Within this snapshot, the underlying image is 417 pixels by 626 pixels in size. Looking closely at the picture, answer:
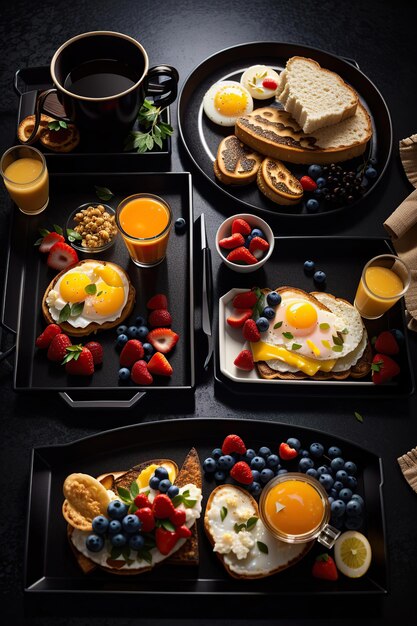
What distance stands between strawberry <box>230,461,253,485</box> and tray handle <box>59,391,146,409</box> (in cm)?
47

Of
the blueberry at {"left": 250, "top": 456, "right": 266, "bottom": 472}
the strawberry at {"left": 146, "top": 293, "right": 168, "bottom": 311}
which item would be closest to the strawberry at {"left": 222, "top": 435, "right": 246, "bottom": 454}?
A: the blueberry at {"left": 250, "top": 456, "right": 266, "bottom": 472}

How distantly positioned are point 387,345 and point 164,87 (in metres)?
1.52

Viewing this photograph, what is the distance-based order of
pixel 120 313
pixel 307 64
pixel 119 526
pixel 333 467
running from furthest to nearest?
pixel 307 64 < pixel 120 313 < pixel 333 467 < pixel 119 526

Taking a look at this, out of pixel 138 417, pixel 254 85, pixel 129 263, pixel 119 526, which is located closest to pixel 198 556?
pixel 119 526

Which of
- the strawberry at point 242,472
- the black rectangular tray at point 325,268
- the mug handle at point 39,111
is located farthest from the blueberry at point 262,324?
the mug handle at point 39,111

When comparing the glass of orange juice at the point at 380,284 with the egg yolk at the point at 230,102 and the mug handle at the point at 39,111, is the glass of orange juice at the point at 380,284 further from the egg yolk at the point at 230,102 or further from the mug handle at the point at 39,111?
the mug handle at the point at 39,111

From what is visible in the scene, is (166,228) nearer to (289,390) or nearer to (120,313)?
(120,313)

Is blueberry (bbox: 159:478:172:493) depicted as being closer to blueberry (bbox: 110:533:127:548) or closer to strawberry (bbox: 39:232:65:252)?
blueberry (bbox: 110:533:127:548)

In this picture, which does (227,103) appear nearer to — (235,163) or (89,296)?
(235,163)

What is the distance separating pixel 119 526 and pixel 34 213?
1.45 meters

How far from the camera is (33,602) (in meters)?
2.43

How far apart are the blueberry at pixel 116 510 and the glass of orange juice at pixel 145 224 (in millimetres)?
1047

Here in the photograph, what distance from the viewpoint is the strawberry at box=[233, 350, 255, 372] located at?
2.72 metres

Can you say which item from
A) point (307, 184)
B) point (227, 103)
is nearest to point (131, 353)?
point (307, 184)
